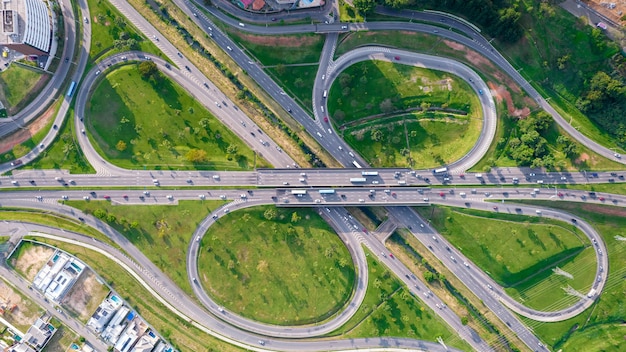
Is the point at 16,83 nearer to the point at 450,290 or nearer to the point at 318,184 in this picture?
the point at 318,184

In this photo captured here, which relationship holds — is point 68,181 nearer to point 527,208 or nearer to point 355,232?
point 355,232

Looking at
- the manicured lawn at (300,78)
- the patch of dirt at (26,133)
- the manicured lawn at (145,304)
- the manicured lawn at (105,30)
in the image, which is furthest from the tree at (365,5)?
the manicured lawn at (145,304)

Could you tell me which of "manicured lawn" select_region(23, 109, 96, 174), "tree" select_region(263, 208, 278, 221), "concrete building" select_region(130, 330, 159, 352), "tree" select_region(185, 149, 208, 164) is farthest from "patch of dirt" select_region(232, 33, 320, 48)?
"concrete building" select_region(130, 330, 159, 352)

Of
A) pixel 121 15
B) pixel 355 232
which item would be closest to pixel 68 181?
pixel 121 15

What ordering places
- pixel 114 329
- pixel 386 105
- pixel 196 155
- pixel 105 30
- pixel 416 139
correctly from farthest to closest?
pixel 416 139 < pixel 105 30 < pixel 386 105 < pixel 114 329 < pixel 196 155

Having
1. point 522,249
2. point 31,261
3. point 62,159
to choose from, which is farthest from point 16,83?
point 522,249
